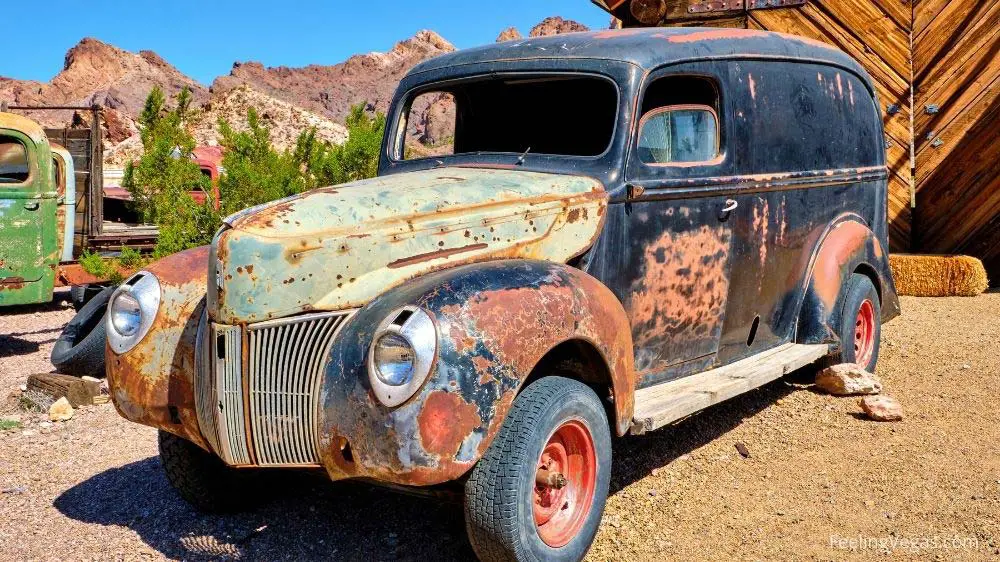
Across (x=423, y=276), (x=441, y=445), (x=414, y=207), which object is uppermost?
(x=414, y=207)

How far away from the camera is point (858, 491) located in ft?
13.5

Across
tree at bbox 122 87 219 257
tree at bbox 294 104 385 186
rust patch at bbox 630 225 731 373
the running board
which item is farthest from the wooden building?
rust patch at bbox 630 225 731 373

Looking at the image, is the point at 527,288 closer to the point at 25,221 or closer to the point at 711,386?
the point at 711,386

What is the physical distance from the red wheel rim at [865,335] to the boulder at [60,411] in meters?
4.83

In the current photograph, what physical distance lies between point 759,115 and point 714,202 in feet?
2.06

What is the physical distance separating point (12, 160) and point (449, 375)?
22.0 ft

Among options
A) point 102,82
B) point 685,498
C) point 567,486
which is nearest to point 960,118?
point 685,498

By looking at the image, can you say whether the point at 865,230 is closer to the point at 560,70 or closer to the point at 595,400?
the point at 560,70

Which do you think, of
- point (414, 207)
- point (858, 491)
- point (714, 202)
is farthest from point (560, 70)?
point (858, 491)

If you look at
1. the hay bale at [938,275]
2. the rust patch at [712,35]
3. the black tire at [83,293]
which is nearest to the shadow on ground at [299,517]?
the rust patch at [712,35]

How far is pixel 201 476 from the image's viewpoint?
12.6 feet

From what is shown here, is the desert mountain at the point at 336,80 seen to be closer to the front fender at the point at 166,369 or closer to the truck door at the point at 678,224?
the truck door at the point at 678,224

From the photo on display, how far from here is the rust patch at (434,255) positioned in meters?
3.29

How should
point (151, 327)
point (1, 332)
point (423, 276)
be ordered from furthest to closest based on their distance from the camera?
point (1, 332) → point (151, 327) → point (423, 276)
